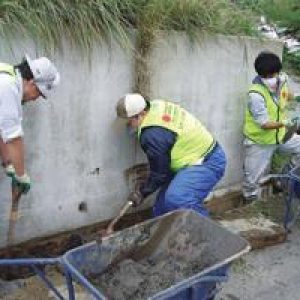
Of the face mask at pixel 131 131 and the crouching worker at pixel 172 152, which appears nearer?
the crouching worker at pixel 172 152

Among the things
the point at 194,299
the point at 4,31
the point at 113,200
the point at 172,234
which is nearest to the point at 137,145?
the point at 113,200

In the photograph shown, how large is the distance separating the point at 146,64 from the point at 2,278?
223cm

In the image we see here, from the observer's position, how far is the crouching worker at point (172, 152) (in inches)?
165

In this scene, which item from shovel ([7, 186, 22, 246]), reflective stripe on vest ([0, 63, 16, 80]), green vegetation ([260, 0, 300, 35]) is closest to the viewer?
reflective stripe on vest ([0, 63, 16, 80])

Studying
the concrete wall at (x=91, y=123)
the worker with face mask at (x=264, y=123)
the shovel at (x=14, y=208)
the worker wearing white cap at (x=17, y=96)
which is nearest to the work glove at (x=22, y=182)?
the worker wearing white cap at (x=17, y=96)

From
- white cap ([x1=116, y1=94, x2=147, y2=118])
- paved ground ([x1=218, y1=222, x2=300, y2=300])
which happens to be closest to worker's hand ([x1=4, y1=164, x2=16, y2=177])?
white cap ([x1=116, y1=94, x2=147, y2=118])

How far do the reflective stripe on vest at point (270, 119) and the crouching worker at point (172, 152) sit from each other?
1135 mm

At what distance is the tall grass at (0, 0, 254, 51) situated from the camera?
12.8 ft

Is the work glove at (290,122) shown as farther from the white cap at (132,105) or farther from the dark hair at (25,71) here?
the dark hair at (25,71)

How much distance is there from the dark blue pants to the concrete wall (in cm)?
58

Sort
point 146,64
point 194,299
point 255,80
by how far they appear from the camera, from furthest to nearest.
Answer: point 255,80 < point 146,64 < point 194,299

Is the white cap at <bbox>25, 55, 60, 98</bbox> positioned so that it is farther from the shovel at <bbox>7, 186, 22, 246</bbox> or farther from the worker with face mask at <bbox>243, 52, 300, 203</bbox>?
the worker with face mask at <bbox>243, 52, 300, 203</bbox>

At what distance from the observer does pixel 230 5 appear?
5.77 metres

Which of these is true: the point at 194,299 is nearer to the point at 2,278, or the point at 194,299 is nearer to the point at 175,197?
the point at 175,197
